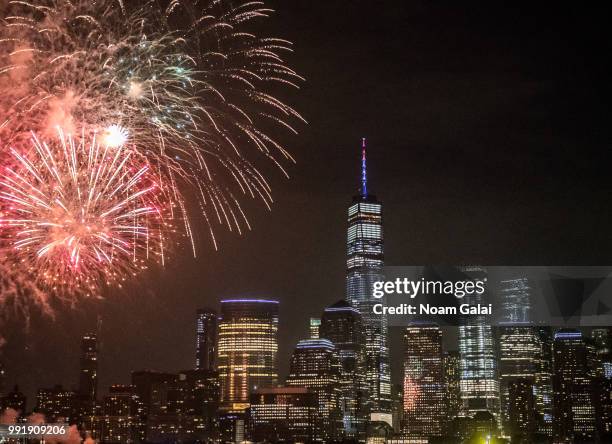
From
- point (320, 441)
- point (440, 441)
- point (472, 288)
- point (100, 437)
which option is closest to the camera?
point (472, 288)

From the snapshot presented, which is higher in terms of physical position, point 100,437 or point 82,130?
point 82,130

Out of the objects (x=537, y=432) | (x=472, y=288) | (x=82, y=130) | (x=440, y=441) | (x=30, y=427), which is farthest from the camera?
(x=537, y=432)

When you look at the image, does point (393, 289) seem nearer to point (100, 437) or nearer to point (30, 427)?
point (30, 427)

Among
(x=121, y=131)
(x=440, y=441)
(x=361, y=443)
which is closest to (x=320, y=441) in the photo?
(x=361, y=443)

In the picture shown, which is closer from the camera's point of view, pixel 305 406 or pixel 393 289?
pixel 393 289

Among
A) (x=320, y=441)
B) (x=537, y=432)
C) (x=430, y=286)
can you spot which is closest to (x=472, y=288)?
(x=430, y=286)

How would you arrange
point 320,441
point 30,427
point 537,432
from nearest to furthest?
1. point 30,427
2. point 320,441
3. point 537,432

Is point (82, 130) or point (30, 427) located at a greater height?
point (82, 130)

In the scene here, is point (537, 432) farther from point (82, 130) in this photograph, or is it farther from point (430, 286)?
point (82, 130)

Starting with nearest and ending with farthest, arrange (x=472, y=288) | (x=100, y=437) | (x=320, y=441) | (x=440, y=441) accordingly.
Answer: (x=472, y=288) < (x=100, y=437) < (x=440, y=441) < (x=320, y=441)
